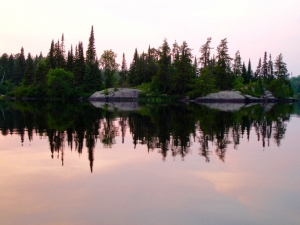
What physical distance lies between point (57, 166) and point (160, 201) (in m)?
5.01

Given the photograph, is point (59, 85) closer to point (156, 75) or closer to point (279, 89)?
point (156, 75)

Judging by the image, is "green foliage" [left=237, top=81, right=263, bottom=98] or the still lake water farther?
"green foliage" [left=237, top=81, right=263, bottom=98]

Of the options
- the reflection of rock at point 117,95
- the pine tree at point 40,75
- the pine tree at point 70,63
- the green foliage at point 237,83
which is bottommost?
the reflection of rock at point 117,95

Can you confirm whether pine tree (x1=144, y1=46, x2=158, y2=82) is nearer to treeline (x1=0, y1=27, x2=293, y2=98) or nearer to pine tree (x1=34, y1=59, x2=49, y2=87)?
treeline (x1=0, y1=27, x2=293, y2=98)

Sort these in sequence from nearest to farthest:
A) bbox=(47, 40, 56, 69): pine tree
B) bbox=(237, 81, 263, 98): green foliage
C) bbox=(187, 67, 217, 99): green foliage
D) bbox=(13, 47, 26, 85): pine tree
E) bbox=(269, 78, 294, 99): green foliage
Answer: bbox=(187, 67, 217, 99): green foliage
bbox=(237, 81, 263, 98): green foliage
bbox=(269, 78, 294, 99): green foliage
bbox=(47, 40, 56, 69): pine tree
bbox=(13, 47, 26, 85): pine tree

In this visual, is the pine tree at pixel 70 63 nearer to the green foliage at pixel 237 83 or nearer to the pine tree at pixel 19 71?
the pine tree at pixel 19 71

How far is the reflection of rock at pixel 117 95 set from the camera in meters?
82.5

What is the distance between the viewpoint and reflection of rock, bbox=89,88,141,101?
3250 inches

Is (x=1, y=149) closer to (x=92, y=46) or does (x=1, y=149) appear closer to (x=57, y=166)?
(x=57, y=166)

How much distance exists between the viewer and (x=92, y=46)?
99.1m

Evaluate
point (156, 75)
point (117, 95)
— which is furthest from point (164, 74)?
point (117, 95)

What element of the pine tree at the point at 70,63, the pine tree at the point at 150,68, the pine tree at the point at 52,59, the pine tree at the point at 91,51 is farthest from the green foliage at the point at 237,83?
the pine tree at the point at 52,59

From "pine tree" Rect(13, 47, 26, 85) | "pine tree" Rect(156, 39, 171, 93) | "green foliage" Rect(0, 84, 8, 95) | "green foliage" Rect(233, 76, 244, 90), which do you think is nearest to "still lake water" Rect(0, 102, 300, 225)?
"pine tree" Rect(156, 39, 171, 93)

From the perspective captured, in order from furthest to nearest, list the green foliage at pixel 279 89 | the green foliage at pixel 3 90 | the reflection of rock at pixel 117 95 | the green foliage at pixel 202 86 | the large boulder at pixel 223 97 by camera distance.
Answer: the green foliage at pixel 3 90, the green foliage at pixel 279 89, the reflection of rock at pixel 117 95, the green foliage at pixel 202 86, the large boulder at pixel 223 97
